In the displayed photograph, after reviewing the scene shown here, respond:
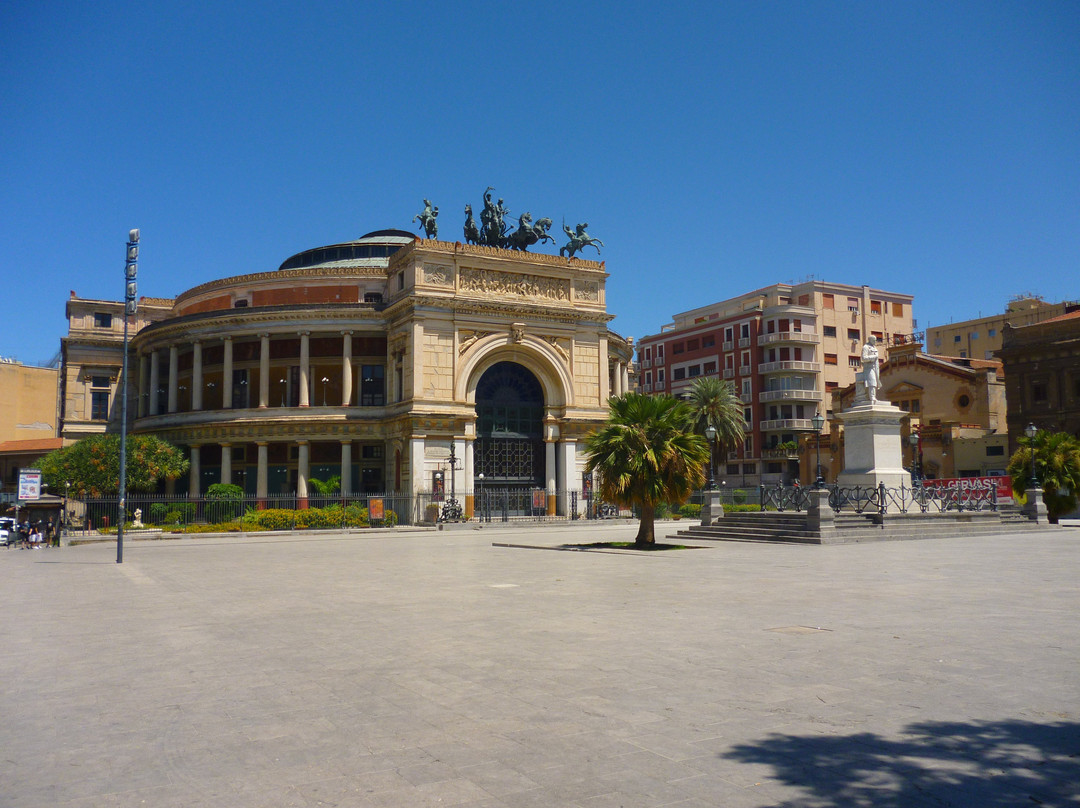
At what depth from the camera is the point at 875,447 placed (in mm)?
31750

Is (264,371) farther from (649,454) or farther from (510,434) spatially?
(649,454)

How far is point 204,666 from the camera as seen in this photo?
9.45m

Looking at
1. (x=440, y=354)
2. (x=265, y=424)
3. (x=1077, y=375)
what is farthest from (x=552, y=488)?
(x=1077, y=375)

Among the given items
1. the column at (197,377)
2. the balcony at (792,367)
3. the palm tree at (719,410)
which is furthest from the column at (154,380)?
the balcony at (792,367)

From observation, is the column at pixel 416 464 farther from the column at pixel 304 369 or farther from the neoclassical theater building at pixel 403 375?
the column at pixel 304 369

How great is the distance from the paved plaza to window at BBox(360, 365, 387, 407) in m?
44.9

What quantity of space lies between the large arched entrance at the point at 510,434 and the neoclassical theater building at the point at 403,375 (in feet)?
0.33

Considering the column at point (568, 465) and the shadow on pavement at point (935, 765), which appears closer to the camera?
the shadow on pavement at point (935, 765)

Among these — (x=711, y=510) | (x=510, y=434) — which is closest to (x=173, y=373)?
(x=510, y=434)

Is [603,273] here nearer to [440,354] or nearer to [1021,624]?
[440,354]

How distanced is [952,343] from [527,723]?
96.0 metres

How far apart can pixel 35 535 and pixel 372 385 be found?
28.9m

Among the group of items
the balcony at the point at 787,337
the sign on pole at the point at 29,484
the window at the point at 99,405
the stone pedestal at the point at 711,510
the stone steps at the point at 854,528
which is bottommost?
the stone steps at the point at 854,528

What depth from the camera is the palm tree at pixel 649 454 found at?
88.4ft
